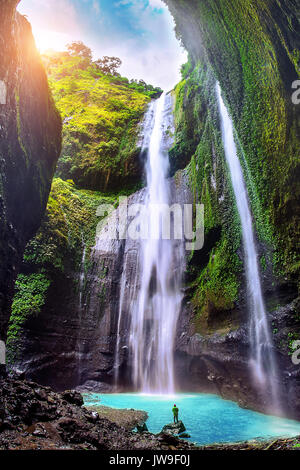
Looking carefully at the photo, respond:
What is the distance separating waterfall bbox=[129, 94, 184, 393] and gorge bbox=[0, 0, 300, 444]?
0.17 feet

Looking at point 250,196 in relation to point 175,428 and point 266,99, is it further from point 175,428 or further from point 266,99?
point 175,428

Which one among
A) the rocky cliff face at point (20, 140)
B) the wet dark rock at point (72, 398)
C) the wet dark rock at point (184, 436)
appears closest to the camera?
the wet dark rock at point (72, 398)

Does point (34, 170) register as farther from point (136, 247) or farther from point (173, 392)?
point (173, 392)

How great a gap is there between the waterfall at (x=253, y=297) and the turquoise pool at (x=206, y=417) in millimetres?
988

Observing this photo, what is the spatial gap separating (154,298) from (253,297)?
4.48m

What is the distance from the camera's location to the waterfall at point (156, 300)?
1100cm

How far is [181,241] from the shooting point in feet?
43.0

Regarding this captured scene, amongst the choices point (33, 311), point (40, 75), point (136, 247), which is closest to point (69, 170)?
point (136, 247)

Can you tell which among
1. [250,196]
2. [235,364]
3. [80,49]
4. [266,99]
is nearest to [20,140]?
[266,99]

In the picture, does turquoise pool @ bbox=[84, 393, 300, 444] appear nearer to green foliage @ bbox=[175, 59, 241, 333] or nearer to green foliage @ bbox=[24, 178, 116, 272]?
green foliage @ bbox=[175, 59, 241, 333]

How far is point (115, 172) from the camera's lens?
1644 centimetres

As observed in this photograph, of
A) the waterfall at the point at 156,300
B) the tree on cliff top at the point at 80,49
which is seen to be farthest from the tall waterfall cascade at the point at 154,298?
the tree on cliff top at the point at 80,49

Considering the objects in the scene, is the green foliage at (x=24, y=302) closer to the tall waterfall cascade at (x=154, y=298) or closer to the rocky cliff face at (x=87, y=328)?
the rocky cliff face at (x=87, y=328)
